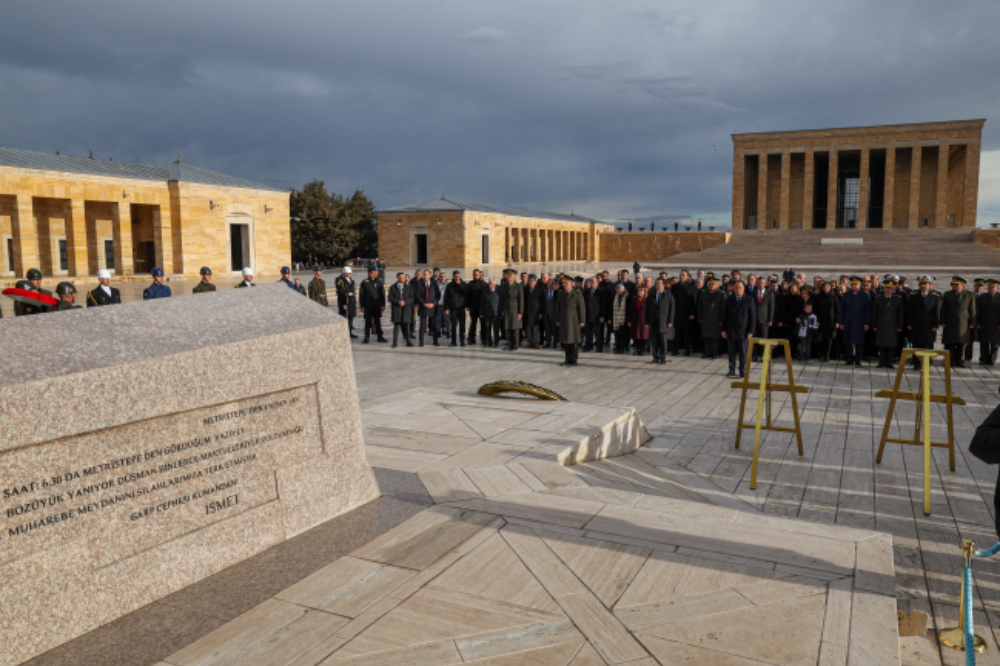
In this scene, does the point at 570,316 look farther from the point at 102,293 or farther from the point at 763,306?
the point at 102,293

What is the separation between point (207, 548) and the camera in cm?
372

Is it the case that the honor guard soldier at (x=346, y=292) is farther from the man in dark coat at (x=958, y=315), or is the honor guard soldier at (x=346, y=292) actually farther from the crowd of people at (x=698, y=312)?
the man in dark coat at (x=958, y=315)

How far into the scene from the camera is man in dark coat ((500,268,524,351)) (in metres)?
15.4

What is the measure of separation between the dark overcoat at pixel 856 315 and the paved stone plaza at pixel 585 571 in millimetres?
6680

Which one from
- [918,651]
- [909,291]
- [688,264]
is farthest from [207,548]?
[688,264]

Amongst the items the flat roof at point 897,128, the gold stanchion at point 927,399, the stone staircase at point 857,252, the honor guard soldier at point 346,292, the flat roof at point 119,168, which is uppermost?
the flat roof at point 897,128

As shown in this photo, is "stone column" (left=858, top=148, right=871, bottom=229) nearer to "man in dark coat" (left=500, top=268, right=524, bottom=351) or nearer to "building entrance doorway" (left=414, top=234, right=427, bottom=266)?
"building entrance doorway" (left=414, top=234, right=427, bottom=266)

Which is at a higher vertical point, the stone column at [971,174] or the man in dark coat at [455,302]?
the stone column at [971,174]

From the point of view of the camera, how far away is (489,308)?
1593 cm

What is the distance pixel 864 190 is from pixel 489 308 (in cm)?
4645

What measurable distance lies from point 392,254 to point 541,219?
15.6 meters

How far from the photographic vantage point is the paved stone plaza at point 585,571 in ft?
10.0

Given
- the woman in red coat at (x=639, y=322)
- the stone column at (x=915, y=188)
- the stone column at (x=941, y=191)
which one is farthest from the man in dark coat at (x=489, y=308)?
the stone column at (x=941, y=191)

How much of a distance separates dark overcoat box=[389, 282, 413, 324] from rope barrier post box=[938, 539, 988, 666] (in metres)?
13.2
